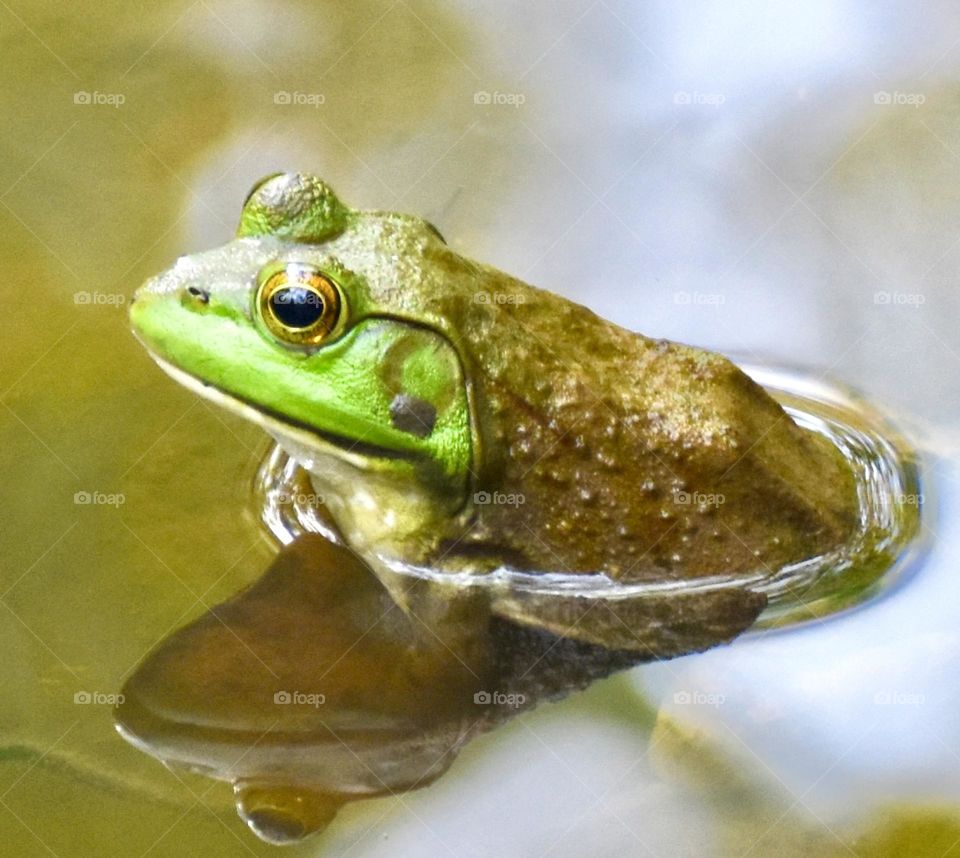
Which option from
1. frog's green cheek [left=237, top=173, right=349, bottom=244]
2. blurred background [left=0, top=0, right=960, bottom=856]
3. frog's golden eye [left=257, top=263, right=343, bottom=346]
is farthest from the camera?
frog's green cheek [left=237, top=173, right=349, bottom=244]

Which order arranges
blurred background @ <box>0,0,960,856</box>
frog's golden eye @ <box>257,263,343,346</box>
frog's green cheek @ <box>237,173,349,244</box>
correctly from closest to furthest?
blurred background @ <box>0,0,960,856</box>
frog's golden eye @ <box>257,263,343,346</box>
frog's green cheek @ <box>237,173,349,244</box>

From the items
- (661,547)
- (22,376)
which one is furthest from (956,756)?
(22,376)

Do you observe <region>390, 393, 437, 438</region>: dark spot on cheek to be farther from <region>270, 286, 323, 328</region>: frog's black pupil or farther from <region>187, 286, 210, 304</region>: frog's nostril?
<region>187, 286, 210, 304</region>: frog's nostril

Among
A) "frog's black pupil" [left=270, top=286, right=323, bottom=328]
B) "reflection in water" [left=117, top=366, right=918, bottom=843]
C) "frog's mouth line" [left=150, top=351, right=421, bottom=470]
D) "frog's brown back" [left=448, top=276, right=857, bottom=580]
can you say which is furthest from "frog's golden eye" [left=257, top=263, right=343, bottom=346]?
"reflection in water" [left=117, top=366, right=918, bottom=843]

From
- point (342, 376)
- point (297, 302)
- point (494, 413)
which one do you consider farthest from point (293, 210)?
point (494, 413)

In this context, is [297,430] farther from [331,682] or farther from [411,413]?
[331,682]

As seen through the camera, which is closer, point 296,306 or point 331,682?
point 296,306
